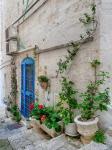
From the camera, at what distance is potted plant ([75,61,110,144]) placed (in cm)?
462

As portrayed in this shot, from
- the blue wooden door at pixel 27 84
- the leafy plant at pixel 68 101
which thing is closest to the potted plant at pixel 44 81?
the blue wooden door at pixel 27 84

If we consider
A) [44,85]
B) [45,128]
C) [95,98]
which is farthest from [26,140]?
[95,98]

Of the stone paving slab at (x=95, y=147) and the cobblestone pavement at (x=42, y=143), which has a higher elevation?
the stone paving slab at (x=95, y=147)

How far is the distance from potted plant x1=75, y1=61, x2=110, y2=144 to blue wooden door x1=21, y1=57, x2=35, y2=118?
11.8 feet

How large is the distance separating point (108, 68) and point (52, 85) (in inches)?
88.9

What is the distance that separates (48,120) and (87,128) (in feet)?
4.64

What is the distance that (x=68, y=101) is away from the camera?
543 cm

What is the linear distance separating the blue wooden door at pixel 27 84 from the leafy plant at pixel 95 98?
3574mm

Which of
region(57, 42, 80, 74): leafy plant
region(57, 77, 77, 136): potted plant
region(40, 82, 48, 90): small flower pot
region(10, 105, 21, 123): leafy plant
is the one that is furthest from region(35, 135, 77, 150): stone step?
region(10, 105, 21, 123): leafy plant

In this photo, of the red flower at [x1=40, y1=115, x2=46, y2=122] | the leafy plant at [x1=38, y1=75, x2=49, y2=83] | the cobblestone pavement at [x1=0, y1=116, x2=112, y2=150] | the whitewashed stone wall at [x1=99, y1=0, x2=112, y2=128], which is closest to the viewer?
the cobblestone pavement at [x1=0, y1=116, x2=112, y2=150]

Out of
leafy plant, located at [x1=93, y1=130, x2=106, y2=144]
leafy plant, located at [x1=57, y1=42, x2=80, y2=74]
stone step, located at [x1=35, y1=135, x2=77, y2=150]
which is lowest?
stone step, located at [x1=35, y1=135, x2=77, y2=150]

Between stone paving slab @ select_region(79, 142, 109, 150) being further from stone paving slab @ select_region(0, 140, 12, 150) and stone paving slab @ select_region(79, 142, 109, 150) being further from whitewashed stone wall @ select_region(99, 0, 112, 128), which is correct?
stone paving slab @ select_region(0, 140, 12, 150)

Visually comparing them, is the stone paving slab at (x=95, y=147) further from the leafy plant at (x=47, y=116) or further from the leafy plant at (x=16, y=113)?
the leafy plant at (x=16, y=113)

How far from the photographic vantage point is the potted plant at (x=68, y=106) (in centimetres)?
515
